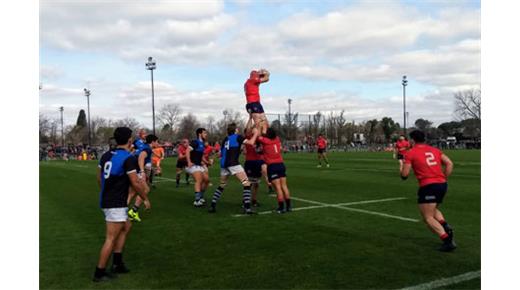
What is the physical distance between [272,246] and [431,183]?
8.83 ft

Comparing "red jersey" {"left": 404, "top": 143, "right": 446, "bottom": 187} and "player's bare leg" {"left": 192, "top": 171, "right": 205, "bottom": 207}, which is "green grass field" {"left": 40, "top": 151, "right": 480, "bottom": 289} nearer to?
"player's bare leg" {"left": 192, "top": 171, "right": 205, "bottom": 207}

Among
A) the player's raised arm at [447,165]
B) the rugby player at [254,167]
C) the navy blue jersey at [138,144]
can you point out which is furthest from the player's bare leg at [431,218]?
the navy blue jersey at [138,144]

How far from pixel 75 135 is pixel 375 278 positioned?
106971 mm

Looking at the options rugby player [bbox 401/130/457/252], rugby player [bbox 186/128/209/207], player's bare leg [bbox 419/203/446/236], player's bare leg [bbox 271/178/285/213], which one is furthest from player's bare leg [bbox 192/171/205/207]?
player's bare leg [bbox 419/203/446/236]

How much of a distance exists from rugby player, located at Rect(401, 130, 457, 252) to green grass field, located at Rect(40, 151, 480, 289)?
333mm

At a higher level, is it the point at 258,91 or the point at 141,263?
the point at 258,91

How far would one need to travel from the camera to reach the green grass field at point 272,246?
18.3ft

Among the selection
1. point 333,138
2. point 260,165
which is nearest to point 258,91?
point 260,165

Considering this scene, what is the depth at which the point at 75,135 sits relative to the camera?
102562 mm

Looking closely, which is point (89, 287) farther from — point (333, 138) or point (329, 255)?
point (333, 138)

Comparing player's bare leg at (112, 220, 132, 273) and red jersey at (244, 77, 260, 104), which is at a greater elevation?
red jersey at (244, 77, 260, 104)

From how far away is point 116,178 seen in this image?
5.64 meters

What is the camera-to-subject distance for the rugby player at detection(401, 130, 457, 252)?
663cm

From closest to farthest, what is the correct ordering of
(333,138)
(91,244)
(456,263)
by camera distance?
(456,263)
(91,244)
(333,138)
